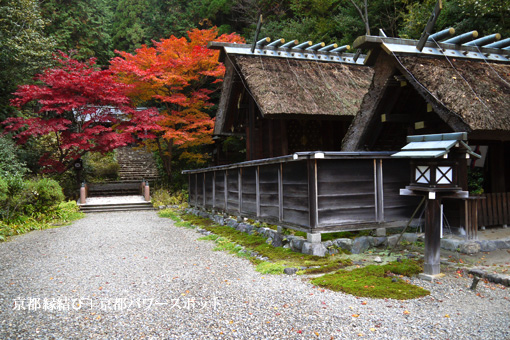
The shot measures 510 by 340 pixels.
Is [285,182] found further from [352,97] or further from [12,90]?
[12,90]

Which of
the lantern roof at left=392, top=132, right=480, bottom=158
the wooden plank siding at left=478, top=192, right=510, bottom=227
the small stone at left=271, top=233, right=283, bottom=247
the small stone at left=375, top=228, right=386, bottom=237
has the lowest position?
the small stone at left=271, top=233, right=283, bottom=247

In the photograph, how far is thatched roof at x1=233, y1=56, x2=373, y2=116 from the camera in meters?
9.09

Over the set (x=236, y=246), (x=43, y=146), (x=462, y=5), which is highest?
(x=462, y=5)

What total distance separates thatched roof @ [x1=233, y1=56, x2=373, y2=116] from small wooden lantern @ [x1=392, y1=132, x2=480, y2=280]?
4.50 metres

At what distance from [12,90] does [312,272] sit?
16965mm

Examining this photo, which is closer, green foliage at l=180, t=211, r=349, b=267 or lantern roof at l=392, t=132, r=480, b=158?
lantern roof at l=392, t=132, r=480, b=158

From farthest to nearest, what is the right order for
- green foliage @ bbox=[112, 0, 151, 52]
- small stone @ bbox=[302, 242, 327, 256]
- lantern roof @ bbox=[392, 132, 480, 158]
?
green foliage @ bbox=[112, 0, 151, 52]
small stone @ bbox=[302, 242, 327, 256]
lantern roof @ bbox=[392, 132, 480, 158]

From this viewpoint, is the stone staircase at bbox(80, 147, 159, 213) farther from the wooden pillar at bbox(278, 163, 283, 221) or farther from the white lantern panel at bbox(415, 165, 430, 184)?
the white lantern panel at bbox(415, 165, 430, 184)

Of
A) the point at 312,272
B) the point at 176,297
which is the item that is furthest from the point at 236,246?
the point at 176,297

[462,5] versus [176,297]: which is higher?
[462,5]

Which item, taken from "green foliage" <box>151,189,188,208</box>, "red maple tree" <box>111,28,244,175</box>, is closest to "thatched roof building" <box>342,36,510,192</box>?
"red maple tree" <box>111,28,244,175</box>

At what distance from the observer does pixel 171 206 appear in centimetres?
1606

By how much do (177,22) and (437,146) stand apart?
25125 millimetres

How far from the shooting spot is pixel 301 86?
32.0 feet
